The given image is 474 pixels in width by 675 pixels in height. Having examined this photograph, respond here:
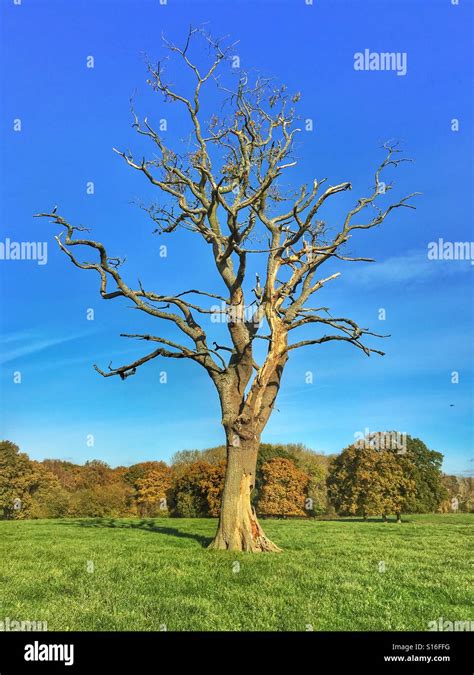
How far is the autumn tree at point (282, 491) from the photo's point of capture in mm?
49625

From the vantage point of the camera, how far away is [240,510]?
48.0 ft

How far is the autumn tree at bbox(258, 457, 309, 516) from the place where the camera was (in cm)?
4962

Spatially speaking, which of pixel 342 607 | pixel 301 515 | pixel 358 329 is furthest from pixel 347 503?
pixel 342 607

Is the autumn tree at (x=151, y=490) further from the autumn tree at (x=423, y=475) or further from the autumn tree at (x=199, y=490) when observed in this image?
the autumn tree at (x=423, y=475)

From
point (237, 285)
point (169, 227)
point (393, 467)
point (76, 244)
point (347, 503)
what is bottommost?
point (347, 503)

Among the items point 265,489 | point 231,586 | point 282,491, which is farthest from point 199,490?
point 231,586

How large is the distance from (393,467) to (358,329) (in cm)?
2488

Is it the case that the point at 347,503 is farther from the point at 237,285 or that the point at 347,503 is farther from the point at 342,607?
the point at 342,607

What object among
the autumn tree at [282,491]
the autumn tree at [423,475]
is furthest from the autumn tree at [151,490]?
the autumn tree at [423,475]

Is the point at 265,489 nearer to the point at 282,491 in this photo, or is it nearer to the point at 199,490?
the point at 282,491

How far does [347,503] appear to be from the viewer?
3956cm

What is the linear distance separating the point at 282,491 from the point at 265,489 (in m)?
1.64

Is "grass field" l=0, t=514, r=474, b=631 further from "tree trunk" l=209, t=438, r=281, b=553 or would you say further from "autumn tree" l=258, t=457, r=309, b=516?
"autumn tree" l=258, t=457, r=309, b=516
